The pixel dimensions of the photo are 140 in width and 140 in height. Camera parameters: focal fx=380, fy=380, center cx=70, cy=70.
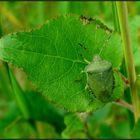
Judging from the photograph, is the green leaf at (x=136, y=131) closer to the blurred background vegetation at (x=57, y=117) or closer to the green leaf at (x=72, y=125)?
the blurred background vegetation at (x=57, y=117)

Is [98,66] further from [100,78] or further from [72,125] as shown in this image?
[72,125]

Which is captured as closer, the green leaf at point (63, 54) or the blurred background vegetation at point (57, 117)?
the green leaf at point (63, 54)

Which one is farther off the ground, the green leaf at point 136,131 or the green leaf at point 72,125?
the green leaf at point 136,131

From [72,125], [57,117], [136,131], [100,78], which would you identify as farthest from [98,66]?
[57,117]

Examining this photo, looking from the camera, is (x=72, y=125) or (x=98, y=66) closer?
(x=98, y=66)

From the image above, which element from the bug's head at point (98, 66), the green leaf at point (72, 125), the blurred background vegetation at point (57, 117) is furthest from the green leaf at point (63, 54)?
the green leaf at point (72, 125)

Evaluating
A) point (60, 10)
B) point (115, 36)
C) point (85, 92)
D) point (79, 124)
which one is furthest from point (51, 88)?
point (60, 10)

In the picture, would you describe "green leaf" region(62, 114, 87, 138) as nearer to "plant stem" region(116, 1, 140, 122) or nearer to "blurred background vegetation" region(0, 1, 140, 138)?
"blurred background vegetation" region(0, 1, 140, 138)
